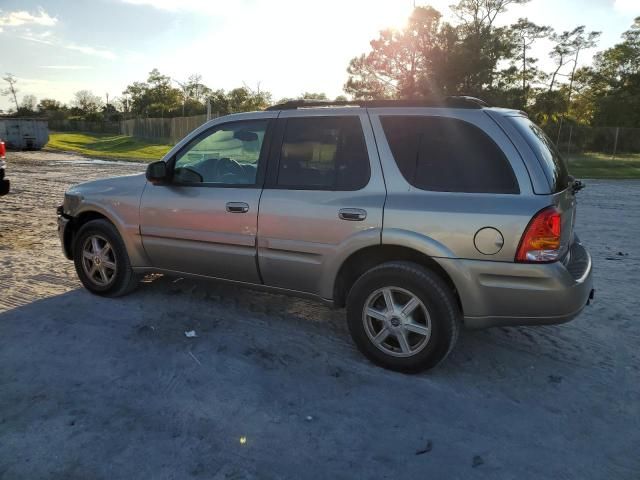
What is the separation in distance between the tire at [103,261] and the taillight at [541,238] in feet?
11.6

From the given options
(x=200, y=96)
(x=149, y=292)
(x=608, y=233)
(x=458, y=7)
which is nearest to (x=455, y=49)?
(x=458, y=7)

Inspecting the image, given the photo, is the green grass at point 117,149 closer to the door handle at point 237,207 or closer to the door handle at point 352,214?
the door handle at point 237,207

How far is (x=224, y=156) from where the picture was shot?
171 inches

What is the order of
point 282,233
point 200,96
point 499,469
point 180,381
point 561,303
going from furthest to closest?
1. point 200,96
2. point 282,233
3. point 180,381
4. point 561,303
5. point 499,469

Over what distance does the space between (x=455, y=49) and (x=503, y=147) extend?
3632 cm

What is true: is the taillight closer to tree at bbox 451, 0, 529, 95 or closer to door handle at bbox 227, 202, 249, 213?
door handle at bbox 227, 202, 249, 213

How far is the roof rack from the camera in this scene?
3.43 meters

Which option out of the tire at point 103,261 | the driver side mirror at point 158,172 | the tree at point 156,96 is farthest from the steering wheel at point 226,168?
the tree at point 156,96

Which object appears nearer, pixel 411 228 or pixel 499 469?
pixel 499 469

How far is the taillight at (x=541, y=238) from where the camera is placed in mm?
3031

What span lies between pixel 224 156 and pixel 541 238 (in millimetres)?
2689

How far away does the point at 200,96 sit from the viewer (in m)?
81.9

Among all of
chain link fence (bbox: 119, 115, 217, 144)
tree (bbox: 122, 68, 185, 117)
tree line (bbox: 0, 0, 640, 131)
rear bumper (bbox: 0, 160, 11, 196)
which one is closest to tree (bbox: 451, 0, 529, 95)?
tree line (bbox: 0, 0, 640, 131)

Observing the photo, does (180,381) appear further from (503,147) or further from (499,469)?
(503,147)
